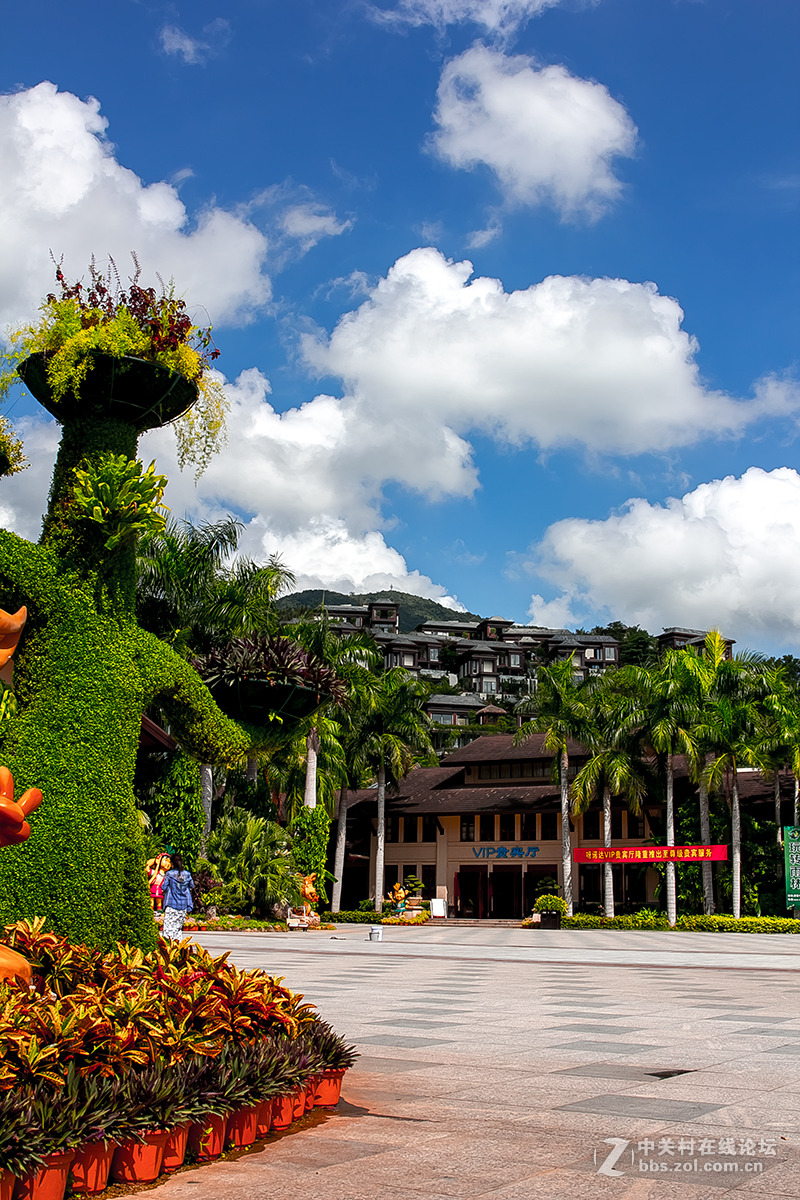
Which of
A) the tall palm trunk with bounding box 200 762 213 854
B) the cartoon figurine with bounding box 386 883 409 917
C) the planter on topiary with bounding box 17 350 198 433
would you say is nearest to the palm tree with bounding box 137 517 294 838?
the tall palm trunk with bounding box 200 762 213 854

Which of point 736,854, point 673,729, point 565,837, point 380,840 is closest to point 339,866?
point 380,840

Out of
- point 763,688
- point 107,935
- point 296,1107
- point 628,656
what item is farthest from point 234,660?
point 628,656

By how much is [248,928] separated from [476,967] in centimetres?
1245

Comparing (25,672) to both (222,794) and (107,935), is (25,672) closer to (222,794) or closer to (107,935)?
(107,935)

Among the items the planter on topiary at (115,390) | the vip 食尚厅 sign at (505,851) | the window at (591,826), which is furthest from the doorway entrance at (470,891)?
the planter on topiary at (115,390)

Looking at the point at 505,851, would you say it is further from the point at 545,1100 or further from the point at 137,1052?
the point at 137,1052

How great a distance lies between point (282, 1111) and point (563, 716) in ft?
129

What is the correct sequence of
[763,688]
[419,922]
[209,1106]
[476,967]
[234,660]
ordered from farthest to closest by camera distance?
[419,922] < [763,688] < [476,967] < [234,660] < [209,1106]

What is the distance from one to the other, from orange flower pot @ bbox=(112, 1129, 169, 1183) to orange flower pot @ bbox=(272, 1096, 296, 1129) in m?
1.01

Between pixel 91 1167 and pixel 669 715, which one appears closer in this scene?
pixel 91 1167

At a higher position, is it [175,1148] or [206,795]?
[206,795]

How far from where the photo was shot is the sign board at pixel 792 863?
34.0 m

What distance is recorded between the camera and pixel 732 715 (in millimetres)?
39344

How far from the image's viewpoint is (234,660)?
838 centimetres
